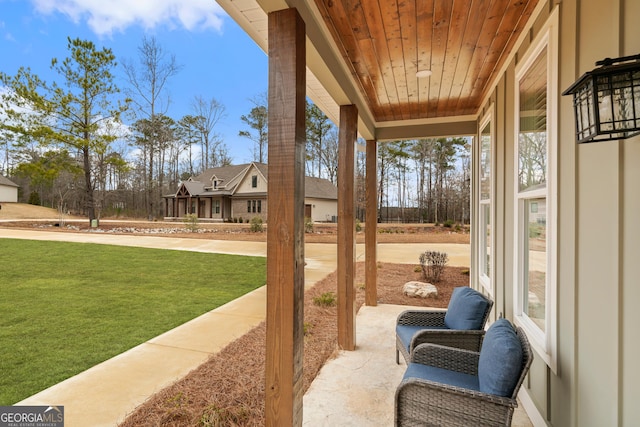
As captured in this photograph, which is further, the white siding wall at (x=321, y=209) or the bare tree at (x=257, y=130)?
the white siding wall at (x=321, y=209)

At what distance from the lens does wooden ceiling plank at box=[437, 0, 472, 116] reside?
2027 millimetres

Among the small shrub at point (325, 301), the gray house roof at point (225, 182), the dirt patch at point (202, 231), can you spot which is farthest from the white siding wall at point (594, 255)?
the gray house roof at point (225, 182)

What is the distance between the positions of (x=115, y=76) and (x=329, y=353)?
23.0 ft

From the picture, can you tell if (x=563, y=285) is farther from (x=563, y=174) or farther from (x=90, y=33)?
(x=90, y=33)

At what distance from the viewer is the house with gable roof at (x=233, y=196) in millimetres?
21328

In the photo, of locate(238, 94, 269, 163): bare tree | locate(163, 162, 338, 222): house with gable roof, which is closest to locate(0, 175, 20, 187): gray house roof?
locate(238, 94, 269, 163): bare tree

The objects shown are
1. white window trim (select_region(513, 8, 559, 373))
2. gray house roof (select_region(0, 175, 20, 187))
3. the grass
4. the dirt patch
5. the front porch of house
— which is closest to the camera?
white window trim (select_region(513, 8, 559, 373))

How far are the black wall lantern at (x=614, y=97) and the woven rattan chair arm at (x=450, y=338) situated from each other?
1.73 meters

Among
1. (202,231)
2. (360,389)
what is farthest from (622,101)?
(202,231)

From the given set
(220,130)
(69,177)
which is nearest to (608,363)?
(69,177)

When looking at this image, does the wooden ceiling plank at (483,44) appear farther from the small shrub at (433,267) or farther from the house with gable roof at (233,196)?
the house with gable roof at (233,196)

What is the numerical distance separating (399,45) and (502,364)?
7.65 ft

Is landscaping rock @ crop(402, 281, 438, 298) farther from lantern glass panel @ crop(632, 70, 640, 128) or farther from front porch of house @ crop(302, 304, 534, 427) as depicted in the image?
lantern glass panel @ crop(632, 70, 640, 128)

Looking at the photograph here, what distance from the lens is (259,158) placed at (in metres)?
21.0
